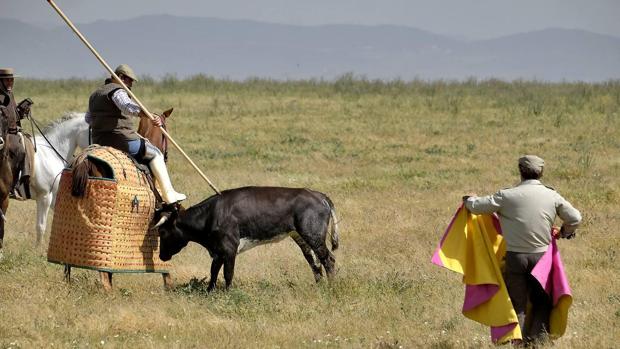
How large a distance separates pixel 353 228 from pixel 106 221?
224 inches

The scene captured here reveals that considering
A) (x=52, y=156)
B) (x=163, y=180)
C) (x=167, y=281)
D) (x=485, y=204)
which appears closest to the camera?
(x=485, y=204)

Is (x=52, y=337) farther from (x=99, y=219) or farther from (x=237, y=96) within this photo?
(x=237, y=96)

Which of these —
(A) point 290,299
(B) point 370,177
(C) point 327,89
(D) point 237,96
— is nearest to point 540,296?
(A) point 290,299

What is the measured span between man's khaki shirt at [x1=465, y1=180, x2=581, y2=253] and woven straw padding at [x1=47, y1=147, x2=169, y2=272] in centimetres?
404

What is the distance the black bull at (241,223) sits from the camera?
39.1 feet

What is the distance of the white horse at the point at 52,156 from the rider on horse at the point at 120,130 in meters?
2.87

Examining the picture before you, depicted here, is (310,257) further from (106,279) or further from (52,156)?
(52,156)

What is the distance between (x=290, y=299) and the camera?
11586 mm

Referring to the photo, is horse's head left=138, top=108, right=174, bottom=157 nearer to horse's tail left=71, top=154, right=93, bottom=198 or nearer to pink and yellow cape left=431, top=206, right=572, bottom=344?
horse's tail left=71, top=154, right=93, bottom=198

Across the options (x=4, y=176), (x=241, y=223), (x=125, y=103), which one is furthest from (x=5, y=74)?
(x=241, y=223)

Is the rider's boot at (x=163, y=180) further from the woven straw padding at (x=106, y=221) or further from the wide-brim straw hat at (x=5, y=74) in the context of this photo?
the wide-brim straw hat at (x=5, y=74)

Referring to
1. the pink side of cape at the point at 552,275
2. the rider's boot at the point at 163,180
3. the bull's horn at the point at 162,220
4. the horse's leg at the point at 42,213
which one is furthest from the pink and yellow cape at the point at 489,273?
the horse's leg at the point at 42,213

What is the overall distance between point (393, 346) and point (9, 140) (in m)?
6.13

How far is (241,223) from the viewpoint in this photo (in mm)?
11984
